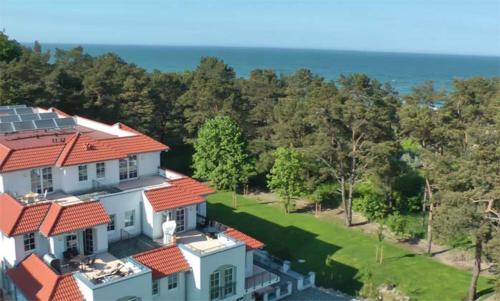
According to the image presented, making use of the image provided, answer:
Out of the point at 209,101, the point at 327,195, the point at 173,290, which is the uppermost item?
the point at 209,101

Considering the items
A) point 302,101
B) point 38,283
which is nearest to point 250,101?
point 302,101

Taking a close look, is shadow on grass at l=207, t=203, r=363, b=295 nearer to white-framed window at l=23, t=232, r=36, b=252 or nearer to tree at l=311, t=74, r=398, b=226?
tree at l=311, t=74, r=398, b=226

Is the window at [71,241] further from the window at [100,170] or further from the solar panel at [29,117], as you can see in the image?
the solar panel at [29,117]

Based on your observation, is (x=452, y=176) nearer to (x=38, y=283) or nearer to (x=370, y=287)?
(x=370, y=287)

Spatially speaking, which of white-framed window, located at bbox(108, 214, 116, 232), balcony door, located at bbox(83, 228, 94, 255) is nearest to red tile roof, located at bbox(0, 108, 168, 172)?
white-framed window, located at bbox(108, 214, 116, 232)

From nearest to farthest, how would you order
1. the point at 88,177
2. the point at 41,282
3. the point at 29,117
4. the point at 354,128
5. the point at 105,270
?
1. the point at 41,282
2. the point at 105,270
3. the point at 88,177
4. the point at 29,117
5. the point at 354,128

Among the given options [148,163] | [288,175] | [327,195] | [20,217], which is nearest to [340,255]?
[288,175]

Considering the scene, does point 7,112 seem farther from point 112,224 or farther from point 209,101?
point 209,101
